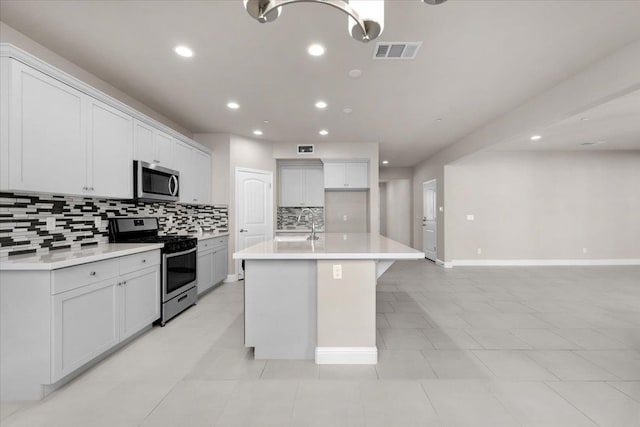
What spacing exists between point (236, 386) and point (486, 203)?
250 inches

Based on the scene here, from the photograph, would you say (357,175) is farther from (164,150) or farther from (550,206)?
(550,206)

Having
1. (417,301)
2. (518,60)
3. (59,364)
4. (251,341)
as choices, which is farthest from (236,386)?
(518,60)

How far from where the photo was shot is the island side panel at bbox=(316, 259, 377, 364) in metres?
2.30

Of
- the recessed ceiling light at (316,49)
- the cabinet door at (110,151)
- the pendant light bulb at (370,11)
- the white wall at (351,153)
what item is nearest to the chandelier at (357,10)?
the pendant light bulb at (370,11)

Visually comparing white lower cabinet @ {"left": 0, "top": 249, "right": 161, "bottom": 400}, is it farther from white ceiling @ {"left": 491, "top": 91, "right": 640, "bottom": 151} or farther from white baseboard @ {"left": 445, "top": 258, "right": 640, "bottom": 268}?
white baseboard @ {"left": 445, "top": 258, "right": 640, "bottom": 268}

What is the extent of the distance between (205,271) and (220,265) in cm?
51

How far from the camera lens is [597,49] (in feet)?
8.27

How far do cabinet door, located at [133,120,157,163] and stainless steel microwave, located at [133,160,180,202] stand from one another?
0.31 ft

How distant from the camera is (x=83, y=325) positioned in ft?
6.80

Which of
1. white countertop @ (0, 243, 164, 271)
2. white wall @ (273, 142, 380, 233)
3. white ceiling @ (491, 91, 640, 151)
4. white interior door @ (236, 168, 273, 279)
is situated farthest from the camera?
white wall @ (273, 142, 380, 233)

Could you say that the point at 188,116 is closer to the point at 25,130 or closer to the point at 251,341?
the point at 25,130

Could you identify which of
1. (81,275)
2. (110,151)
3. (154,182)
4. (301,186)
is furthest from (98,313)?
(301,186)

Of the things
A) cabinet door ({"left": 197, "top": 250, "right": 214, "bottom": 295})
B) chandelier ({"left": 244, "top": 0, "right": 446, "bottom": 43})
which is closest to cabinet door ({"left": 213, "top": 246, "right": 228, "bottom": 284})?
cabinet door ({"left": 197, "top": 250, "right": 214, "bottom": 295})

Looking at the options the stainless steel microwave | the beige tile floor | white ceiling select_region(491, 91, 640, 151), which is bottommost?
the beige tile floor
